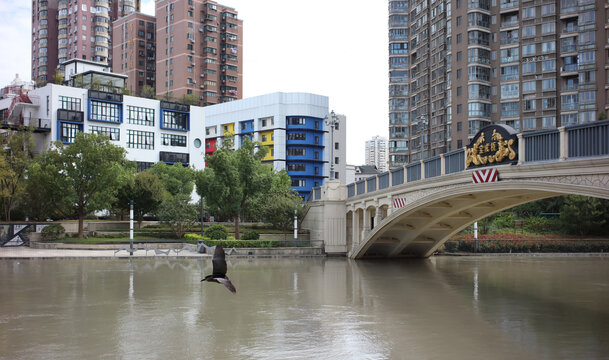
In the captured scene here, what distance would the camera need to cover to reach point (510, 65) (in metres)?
69.2

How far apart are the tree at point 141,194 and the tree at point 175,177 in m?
8.98

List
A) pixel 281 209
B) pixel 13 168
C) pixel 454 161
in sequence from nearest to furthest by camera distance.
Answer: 1. pixel 454 161
2. pixel 281 209
3. pixel 13 168

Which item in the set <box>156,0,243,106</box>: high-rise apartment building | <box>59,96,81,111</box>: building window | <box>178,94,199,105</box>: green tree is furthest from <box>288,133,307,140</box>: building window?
<box>59,96,81,111</box>: building window

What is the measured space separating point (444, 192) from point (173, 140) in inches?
2203

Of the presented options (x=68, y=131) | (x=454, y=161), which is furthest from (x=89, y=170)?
(x=454, y=161)

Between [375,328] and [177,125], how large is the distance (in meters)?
62.7

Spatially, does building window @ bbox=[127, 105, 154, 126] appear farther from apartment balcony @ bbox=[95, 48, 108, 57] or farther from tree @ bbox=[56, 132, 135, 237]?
apartment balcony @ bbox=[95, 48, 108, 57]

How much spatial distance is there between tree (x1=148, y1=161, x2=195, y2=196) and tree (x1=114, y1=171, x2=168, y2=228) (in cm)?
898

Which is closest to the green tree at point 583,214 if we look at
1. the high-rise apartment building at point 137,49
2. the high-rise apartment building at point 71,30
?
the high-rise apartment building at point 137,49

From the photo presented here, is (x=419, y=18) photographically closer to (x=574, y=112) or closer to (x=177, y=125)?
(x=574, y=112)

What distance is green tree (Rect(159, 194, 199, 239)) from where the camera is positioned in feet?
157

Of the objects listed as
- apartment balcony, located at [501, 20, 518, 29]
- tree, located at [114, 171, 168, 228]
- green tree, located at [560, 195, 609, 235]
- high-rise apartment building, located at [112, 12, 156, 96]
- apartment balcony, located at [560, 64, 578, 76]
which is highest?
high-rise apartment building, located at [112, 12, 156, 96]

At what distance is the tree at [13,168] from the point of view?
162 feet

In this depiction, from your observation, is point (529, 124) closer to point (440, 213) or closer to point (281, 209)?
point (281, 209)
